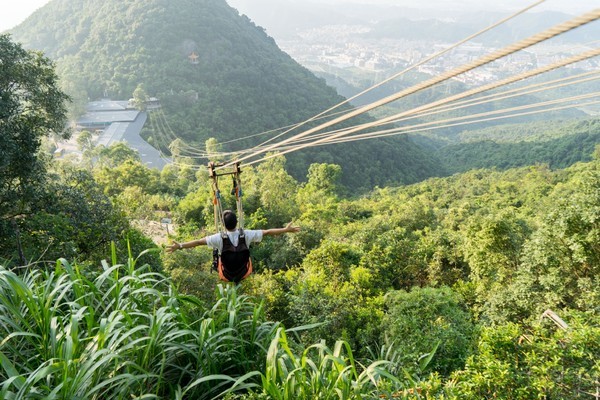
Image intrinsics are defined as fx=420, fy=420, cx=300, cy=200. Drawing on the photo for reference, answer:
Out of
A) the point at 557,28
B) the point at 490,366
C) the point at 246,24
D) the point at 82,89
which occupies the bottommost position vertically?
the point at 490,366

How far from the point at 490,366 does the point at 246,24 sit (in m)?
83.4

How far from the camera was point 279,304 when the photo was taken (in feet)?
26.3

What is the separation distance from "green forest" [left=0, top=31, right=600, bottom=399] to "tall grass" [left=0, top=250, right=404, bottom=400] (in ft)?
0.05

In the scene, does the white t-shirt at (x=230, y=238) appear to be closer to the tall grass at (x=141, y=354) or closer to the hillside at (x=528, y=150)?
the tall grass at (x=141, y=354)

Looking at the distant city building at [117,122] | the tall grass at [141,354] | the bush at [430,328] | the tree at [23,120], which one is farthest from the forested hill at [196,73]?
the tall grass at [141,354]

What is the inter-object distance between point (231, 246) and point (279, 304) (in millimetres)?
4348

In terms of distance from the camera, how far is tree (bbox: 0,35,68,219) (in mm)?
6414

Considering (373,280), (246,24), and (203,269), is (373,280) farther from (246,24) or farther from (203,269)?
(246,24)

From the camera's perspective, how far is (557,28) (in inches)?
67.4

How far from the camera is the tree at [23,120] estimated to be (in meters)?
6.41

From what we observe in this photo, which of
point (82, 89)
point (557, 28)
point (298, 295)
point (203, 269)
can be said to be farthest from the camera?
point (82, 89)

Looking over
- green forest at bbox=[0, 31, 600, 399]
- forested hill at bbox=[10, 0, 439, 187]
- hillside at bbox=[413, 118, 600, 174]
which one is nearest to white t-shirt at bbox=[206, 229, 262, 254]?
green forest at bbox=[0, 31, 600, 399]

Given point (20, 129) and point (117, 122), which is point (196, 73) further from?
point (20, 129)

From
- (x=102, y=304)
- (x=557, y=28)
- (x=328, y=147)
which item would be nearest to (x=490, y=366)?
(x=557, y=28)
